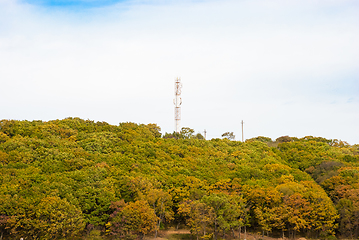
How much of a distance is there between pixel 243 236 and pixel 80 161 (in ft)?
88.9

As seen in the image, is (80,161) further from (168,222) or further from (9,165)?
(168,222)

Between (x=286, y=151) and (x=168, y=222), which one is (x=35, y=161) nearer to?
(x=168, y=222)

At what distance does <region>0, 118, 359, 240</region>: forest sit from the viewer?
152 ft

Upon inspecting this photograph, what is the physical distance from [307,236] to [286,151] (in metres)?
31.8

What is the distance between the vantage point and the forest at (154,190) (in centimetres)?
4634

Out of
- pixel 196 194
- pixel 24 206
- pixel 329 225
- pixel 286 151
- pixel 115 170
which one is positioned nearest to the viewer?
pixel 24 206

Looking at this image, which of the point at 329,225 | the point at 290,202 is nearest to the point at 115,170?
the point at 290,202

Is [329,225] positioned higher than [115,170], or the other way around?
[115,170]

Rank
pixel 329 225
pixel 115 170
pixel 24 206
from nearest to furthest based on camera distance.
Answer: pixel 24 206 → pixel 329 225 → pixel 115 170

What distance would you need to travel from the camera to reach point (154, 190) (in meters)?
51.8

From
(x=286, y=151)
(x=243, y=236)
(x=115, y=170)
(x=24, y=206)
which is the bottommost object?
(x=243, y=236)

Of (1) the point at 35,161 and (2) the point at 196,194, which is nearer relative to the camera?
(2) the point at 196,194

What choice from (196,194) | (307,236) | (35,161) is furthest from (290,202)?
(35,161)

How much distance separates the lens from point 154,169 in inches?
2389
